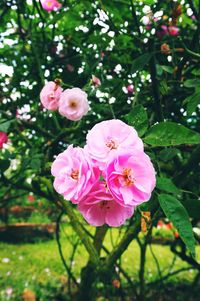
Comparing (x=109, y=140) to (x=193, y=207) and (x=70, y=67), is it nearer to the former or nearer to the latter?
(x=193, y=207)

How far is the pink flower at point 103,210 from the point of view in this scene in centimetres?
65

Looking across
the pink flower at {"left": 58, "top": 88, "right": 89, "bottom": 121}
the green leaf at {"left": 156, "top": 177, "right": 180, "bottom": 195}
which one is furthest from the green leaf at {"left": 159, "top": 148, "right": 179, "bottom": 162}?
the pink flower at {"left": 58, "top": 88, "right": 89, "bottom": 121}

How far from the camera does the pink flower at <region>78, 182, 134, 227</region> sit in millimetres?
652

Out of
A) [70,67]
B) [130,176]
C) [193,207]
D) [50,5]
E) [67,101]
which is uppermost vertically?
[50,5]

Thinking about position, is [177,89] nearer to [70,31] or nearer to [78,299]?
[70,31]

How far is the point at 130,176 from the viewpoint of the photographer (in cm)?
61

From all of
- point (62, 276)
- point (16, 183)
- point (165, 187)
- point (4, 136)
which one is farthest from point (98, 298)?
point (165, 187)

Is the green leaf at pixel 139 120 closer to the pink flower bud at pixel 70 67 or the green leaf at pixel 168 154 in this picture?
the green leaf at pixel 168 154

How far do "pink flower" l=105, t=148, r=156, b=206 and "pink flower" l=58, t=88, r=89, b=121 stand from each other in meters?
0.43

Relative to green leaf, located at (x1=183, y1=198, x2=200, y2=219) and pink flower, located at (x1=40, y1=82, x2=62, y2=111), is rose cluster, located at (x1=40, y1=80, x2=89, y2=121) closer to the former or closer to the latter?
pink flower, located at (x1=40, y1=82, x2=62, y2=111)

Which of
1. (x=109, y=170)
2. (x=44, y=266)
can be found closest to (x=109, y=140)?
(x=109, y=170)

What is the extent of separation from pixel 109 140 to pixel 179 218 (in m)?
0.16

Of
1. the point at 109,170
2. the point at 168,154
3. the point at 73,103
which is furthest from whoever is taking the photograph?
the point at 73,103

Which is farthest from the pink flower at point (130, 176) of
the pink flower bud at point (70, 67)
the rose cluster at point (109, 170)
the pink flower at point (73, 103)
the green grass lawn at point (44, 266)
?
the green grass lawn at point (44, 266)
